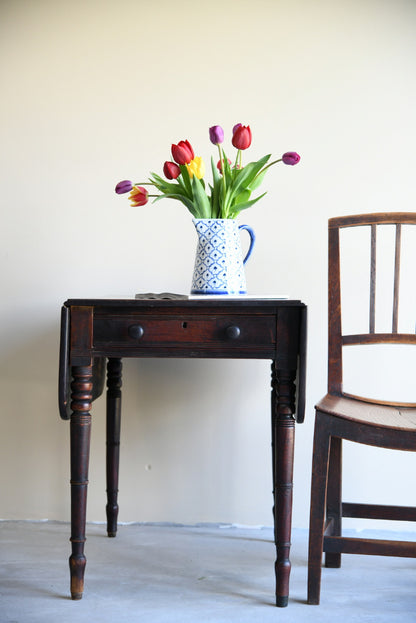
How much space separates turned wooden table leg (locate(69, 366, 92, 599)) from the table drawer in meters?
0.11

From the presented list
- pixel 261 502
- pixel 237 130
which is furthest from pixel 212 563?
pixel 237 130

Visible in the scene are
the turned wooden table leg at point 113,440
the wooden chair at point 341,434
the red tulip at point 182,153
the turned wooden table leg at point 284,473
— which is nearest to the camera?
the wooden chair at point 341,434

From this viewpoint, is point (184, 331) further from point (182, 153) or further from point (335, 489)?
point (335, 489)

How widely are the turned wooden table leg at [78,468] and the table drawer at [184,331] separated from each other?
111 millimetres

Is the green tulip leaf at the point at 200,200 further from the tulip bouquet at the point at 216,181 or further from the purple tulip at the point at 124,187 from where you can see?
the purple tulip at the point at 124,187

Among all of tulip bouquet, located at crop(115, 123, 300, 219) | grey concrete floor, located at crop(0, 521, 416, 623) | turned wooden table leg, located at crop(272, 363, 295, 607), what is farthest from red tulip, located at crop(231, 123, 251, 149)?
grey concrete floor, located at crop(0, 521, 416, 623)

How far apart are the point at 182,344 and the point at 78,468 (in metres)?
0.41

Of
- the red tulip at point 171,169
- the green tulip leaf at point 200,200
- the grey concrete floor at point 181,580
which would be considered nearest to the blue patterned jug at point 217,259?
the green tulip leaf at point 200,200

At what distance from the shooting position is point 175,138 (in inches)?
89.0

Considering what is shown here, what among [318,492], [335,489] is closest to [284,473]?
[318,492]

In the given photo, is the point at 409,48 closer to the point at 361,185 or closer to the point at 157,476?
the point at 361,185

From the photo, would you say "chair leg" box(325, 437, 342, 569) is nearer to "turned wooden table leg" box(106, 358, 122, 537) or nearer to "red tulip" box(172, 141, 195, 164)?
"turned wooden table leg" box(106, 358, 122, 537)

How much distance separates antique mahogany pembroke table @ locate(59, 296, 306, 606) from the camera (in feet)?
5.27

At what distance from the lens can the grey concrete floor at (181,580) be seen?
1561mm
